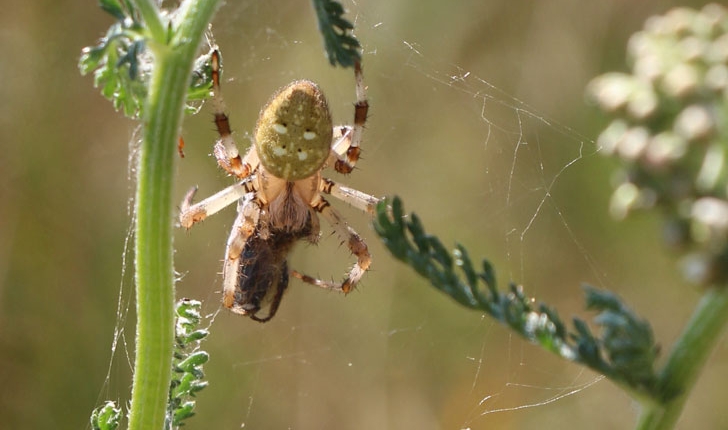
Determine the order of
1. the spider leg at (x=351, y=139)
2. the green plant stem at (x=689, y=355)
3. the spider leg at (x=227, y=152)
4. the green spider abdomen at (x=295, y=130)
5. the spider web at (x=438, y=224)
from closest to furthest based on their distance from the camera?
the green plant stem at (x=689, y=355) → the green spider abdomen at (x=295, y=130) → the spider leg at (x=227, y=152) → the spider leg at (x=351, y=139) → the spider web at (x=438, y=224)

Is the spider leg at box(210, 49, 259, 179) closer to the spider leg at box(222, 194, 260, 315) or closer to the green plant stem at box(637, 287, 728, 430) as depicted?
the spider leg at box(222, 194, 260, 315)

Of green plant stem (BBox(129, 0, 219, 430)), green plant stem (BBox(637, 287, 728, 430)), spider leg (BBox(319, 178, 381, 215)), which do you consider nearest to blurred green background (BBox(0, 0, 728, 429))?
spider leg (BBox(319, 178, 381, 215))

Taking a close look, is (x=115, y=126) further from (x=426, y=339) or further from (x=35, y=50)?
(x=426, y=339)

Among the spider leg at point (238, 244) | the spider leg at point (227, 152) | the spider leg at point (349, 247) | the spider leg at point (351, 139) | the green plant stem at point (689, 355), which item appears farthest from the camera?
the spider leg at point (349, 247)

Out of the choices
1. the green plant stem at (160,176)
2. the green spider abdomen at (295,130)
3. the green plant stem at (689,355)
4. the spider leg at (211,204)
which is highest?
the green spider abdomen at (295,130)

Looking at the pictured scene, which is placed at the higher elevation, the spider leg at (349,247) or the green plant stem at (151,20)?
the green plant stem at (151,20)

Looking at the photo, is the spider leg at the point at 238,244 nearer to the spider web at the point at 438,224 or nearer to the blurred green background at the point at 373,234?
the spider web at the point at 438,224

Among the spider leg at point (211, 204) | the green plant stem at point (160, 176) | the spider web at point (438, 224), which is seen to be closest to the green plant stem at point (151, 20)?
the green plant stem at point (160, 176)

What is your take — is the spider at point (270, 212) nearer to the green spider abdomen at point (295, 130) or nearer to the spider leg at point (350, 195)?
the spider leg at point (350, 195)

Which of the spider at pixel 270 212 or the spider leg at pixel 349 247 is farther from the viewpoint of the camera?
the spider leg at pixel 349 247
